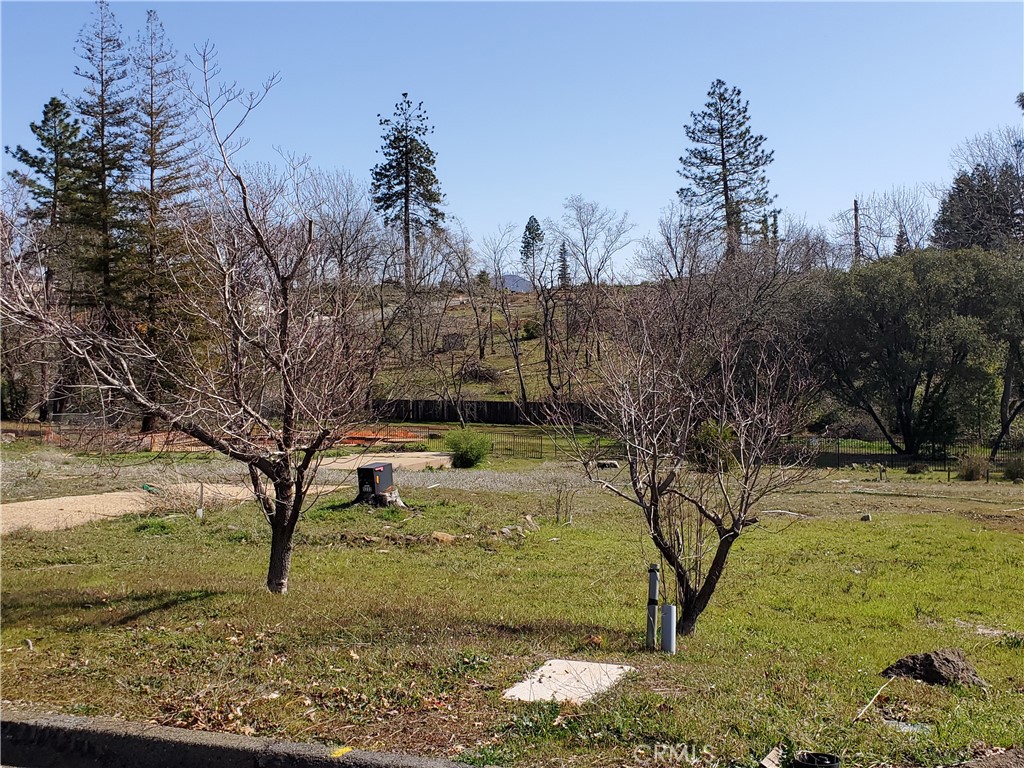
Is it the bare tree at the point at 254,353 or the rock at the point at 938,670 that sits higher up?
the bare tree at the point at 254,353

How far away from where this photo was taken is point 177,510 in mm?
16750

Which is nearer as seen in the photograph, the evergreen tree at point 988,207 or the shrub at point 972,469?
the shrub at point 972,469

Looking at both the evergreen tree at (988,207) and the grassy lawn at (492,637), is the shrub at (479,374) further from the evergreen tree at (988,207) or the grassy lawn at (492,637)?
the grassy lawn at (492,637)

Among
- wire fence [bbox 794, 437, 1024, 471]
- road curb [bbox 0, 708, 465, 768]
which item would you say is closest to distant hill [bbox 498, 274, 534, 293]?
wire fence [bbox 794, 437, 1024, 471]

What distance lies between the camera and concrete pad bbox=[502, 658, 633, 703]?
5.18 metres

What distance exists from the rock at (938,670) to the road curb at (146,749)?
11.7 ft

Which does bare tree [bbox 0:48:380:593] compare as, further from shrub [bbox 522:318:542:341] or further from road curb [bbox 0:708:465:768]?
shrub [bbox 522:318:542:341]

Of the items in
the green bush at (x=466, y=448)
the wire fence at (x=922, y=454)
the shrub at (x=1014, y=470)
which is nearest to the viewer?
the shrub at (x=1014, y=470)

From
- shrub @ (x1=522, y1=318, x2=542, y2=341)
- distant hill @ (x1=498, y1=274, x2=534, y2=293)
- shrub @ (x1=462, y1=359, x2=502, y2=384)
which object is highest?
distant hill @ (x1=498, y1=274, x2=534, y2=293)

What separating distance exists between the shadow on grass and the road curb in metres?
2.48

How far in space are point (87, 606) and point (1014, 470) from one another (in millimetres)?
27550

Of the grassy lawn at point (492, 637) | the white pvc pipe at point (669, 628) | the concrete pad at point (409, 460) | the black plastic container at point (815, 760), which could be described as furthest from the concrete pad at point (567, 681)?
the concrete pad at point (409, 460)

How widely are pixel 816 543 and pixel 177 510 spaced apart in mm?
11871

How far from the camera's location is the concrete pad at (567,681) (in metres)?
5.18
